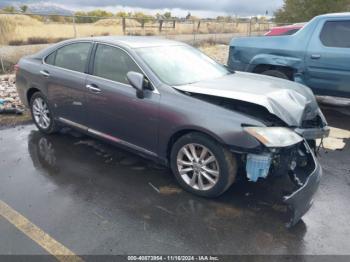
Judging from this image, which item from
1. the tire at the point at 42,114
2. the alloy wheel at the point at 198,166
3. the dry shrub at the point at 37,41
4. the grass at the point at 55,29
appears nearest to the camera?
the alloy wheel at the point at 198,166

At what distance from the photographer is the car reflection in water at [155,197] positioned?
3.10m

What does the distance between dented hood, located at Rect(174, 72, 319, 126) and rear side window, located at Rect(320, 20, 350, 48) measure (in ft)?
8.16

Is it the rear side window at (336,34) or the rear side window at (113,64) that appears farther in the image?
the rear side window at (336,34)

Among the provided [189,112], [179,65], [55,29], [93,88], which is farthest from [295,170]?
[55,29]

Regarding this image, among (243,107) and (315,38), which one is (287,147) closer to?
(243,107)

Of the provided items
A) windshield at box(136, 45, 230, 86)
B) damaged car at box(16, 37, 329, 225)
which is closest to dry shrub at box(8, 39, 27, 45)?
damaged car at box(16, 37, 329, 225)

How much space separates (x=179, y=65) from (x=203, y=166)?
1.40 m

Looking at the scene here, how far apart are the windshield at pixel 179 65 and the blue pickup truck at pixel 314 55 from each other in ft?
7.62

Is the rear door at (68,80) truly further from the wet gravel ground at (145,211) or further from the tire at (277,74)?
the tire at (277,74)

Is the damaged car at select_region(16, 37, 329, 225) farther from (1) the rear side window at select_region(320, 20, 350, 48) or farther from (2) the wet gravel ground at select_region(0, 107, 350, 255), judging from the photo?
(1) the rear side window at select_region(320, 20, 350, 48)

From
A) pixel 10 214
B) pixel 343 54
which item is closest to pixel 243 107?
pixel 10 214

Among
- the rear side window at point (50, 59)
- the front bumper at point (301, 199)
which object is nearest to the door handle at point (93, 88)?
the rear side window at point (50, 59)

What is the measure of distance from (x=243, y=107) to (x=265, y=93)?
1.02ft

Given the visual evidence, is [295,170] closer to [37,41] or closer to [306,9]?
[37,41]
